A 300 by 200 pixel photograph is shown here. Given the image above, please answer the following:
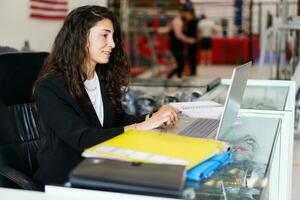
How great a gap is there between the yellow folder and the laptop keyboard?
0.88 ft

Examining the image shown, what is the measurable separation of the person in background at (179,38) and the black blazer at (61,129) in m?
6.63

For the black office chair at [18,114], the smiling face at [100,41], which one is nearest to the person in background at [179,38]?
the black office chair at [18,114]

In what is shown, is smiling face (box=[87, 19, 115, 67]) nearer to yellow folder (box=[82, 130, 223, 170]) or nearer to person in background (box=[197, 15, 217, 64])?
yellow folder (box=[82, 130, 223, 170])

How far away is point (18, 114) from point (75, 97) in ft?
1.45

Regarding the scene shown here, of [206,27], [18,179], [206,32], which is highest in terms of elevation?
[18,179]

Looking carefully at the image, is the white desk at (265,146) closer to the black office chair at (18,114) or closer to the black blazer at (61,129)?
the black blazer at (61,129)

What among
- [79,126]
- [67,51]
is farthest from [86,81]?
[79,126]

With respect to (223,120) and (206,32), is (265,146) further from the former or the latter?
(206,32)

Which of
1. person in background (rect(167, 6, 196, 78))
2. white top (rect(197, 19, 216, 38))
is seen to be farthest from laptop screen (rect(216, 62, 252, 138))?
white top (rect(197, 19, 216, 38))

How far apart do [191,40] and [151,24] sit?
2.25 m

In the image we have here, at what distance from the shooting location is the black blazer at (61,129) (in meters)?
1.65

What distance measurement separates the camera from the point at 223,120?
1.44 m

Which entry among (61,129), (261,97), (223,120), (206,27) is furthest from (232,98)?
(206,27)

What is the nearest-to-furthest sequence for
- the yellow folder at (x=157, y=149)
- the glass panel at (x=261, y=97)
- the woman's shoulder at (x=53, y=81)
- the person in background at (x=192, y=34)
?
the yellow folder at (x=157, y=149) < the woman's shoulder at (x=53, y=81) < the glass panel at (x=261, y=97) < the person in background at (x=192, y=34)
